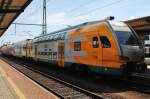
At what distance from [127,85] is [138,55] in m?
1.42

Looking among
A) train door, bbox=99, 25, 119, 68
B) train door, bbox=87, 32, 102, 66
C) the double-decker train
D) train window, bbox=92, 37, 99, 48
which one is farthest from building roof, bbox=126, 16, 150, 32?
train door, bbox=99, 25, 119, 68

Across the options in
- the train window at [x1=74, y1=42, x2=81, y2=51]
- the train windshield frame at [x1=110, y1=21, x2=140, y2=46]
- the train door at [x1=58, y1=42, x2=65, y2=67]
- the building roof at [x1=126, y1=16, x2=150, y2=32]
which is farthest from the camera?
the building roof at [x1=126, y1=16, x2=150, y2=32]

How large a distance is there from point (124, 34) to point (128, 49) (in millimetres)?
953

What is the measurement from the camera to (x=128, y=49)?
14.6m

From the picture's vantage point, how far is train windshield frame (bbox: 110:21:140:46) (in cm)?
1476

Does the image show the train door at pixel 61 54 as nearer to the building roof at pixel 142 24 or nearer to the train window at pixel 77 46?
the train window at pixel 77 46

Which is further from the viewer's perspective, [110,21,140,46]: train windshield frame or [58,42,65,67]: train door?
[58,42,65,67]: train door

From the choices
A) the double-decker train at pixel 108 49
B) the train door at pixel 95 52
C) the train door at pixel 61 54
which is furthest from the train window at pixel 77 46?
the train door at pixel 61 54

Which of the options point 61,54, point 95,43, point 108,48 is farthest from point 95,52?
point 61,54

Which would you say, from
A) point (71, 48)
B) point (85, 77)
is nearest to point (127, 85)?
point (85, 77)

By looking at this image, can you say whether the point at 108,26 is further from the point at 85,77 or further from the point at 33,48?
the point at 33,48

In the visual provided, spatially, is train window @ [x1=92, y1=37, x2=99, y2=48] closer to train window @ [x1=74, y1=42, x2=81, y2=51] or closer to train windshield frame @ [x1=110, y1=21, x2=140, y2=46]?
train windshield frame @ [x1=110, y1=21, x2=140, y2=46]

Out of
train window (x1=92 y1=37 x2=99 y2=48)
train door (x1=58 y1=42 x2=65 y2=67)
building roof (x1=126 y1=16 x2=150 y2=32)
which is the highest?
building roof (x1=126 y1=16 x2=150 y2=32)

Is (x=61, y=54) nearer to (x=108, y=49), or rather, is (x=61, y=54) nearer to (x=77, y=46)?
(x=77, y=46)
